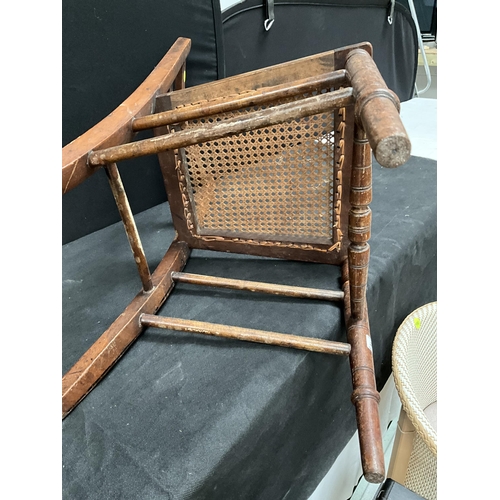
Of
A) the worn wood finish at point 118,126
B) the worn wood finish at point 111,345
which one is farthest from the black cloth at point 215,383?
the worn wood finish at point 118,126

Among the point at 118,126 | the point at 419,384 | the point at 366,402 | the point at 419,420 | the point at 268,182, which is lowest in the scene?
the point at 419,384

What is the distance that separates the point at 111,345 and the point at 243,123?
1.31ft

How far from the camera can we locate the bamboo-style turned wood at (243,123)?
48 centimetres

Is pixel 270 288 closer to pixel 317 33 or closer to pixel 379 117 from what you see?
pixel 379 117

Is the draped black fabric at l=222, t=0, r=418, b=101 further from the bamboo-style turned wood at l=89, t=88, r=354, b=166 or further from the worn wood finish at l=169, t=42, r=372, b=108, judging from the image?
the bamboo-style turned wood at l=89, t=88, r=354, b=166

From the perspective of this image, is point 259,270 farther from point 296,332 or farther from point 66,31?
point 66,31

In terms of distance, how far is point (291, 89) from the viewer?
23.0 inches

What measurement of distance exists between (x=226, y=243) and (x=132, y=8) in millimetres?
585

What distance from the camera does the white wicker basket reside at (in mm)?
771

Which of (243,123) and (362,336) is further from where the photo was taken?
(362,336)

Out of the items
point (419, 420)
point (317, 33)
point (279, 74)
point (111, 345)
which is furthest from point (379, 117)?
point (317, 33)

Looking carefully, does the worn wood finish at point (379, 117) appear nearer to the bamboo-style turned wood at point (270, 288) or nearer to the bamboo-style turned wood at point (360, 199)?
the bamboo-style turned wood at point (360, 199)

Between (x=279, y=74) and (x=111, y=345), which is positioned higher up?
(x=279, y=74)

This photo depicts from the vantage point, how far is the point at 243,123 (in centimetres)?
50
